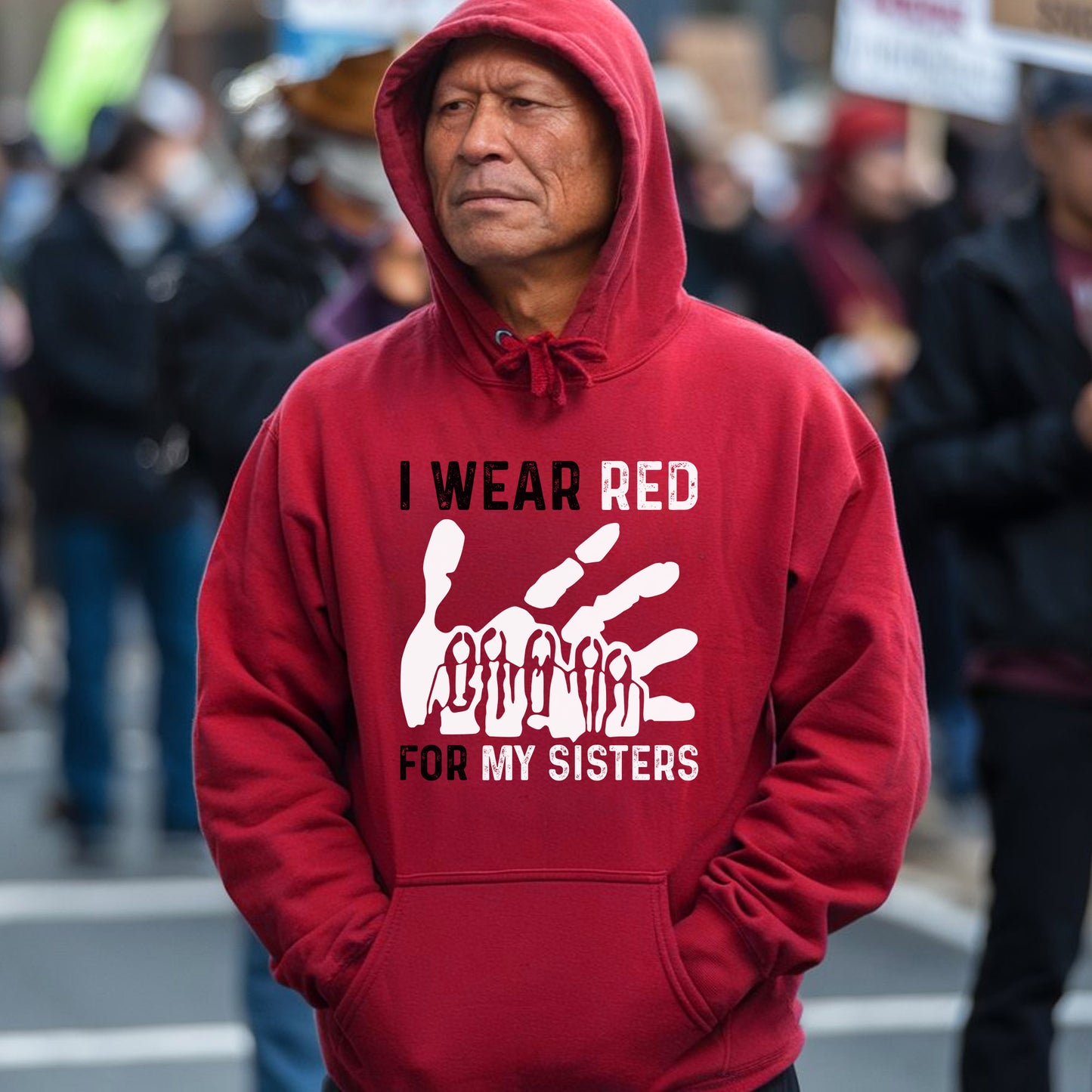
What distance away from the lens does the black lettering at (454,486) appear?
9.41 ft

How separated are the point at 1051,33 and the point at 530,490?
2.28 m

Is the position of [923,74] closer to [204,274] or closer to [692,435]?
[204,274]

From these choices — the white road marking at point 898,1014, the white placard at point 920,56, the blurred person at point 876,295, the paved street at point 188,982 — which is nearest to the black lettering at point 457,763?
the paved street at point 188,982

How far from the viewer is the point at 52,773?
10.2m

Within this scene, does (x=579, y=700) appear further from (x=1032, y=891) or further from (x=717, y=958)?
(x=1032, y=891)

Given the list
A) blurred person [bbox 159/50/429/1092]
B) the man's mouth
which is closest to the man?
blurred person [bbox 159/50/429/1092]

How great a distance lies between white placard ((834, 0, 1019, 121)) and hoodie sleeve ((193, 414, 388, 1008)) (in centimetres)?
469

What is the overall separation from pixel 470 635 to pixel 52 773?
765 centimetres

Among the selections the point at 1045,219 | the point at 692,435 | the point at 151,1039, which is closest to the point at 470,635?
the point at 692,435

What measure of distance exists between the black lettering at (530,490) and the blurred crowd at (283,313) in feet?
5.91

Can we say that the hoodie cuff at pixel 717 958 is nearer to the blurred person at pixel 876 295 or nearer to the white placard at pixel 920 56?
the white placard at pixel 920 56

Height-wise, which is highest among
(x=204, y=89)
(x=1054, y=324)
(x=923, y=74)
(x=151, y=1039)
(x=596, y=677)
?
(x=204, y=89)

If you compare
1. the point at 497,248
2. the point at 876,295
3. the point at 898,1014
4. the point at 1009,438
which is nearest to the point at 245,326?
the point at 1009,438

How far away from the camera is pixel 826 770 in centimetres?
281
